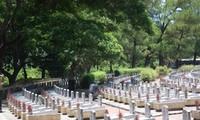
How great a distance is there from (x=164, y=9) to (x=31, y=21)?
129 ft

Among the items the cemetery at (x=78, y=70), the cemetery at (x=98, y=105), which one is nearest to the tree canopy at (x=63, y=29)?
the cemetery at (x=78, y=70)

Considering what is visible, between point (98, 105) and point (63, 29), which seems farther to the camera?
point (63, 29)

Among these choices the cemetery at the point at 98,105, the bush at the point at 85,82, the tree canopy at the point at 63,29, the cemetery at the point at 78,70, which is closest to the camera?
the cemetery at the point at 98,105

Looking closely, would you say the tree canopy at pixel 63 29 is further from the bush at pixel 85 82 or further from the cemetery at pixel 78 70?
the bush at pixel 85 82

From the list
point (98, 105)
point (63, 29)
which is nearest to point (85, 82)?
point (63, 29)

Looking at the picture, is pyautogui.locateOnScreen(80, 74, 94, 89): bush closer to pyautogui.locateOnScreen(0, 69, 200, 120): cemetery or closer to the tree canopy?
the tree canopy

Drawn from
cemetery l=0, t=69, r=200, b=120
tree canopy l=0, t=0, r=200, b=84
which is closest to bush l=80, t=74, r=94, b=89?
tree canopy l=0, t=0, r=200, b=84

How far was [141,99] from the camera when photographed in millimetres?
21594

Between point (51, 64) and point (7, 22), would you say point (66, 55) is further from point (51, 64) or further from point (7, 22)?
point (51, 64)

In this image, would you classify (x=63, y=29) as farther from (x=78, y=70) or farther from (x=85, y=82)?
(x=78, y=70)

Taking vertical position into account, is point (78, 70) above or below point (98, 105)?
above

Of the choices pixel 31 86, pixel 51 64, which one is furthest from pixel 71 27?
pixel 51 64

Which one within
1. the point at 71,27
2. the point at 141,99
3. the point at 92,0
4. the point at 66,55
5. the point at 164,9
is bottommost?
the point at 141,99

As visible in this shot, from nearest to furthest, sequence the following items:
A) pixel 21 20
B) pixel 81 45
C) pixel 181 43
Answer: pixel 81 45 → pixel 21 20 → pixel 181 43
